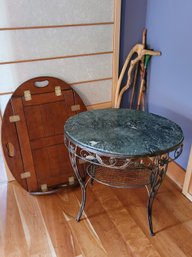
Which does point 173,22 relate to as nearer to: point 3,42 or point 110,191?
point 3,42

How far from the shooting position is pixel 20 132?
5.29 ft

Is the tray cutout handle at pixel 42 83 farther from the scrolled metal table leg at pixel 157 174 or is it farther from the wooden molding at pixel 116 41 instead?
the scrolled metal table leg at pixel 157 174

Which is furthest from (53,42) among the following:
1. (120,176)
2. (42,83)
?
(120,176)

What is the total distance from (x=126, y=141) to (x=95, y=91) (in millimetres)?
718

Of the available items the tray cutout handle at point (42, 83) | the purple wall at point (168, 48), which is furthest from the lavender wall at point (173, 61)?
the tray cutout handle at point (42, 83)

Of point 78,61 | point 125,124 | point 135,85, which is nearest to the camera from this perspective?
point 125,124

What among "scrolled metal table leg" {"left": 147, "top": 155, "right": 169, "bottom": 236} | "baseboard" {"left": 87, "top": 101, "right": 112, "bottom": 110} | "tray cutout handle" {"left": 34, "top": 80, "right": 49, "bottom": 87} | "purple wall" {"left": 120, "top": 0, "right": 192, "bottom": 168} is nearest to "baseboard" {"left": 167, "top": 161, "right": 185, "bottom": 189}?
"purple wall" {"left": 120, "top": 0, "right": 192, "bottom": 168}

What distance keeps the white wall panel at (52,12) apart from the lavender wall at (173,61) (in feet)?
1.10

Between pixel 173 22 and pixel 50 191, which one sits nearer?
pixel 173 22

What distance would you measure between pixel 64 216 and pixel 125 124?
28.0 inches

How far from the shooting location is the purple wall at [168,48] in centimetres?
149

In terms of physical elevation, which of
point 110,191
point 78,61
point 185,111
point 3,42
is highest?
point 3,42

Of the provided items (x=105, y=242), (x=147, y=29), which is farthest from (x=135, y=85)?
(x=105, y=242)

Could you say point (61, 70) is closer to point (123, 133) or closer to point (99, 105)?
point (99, 105)
